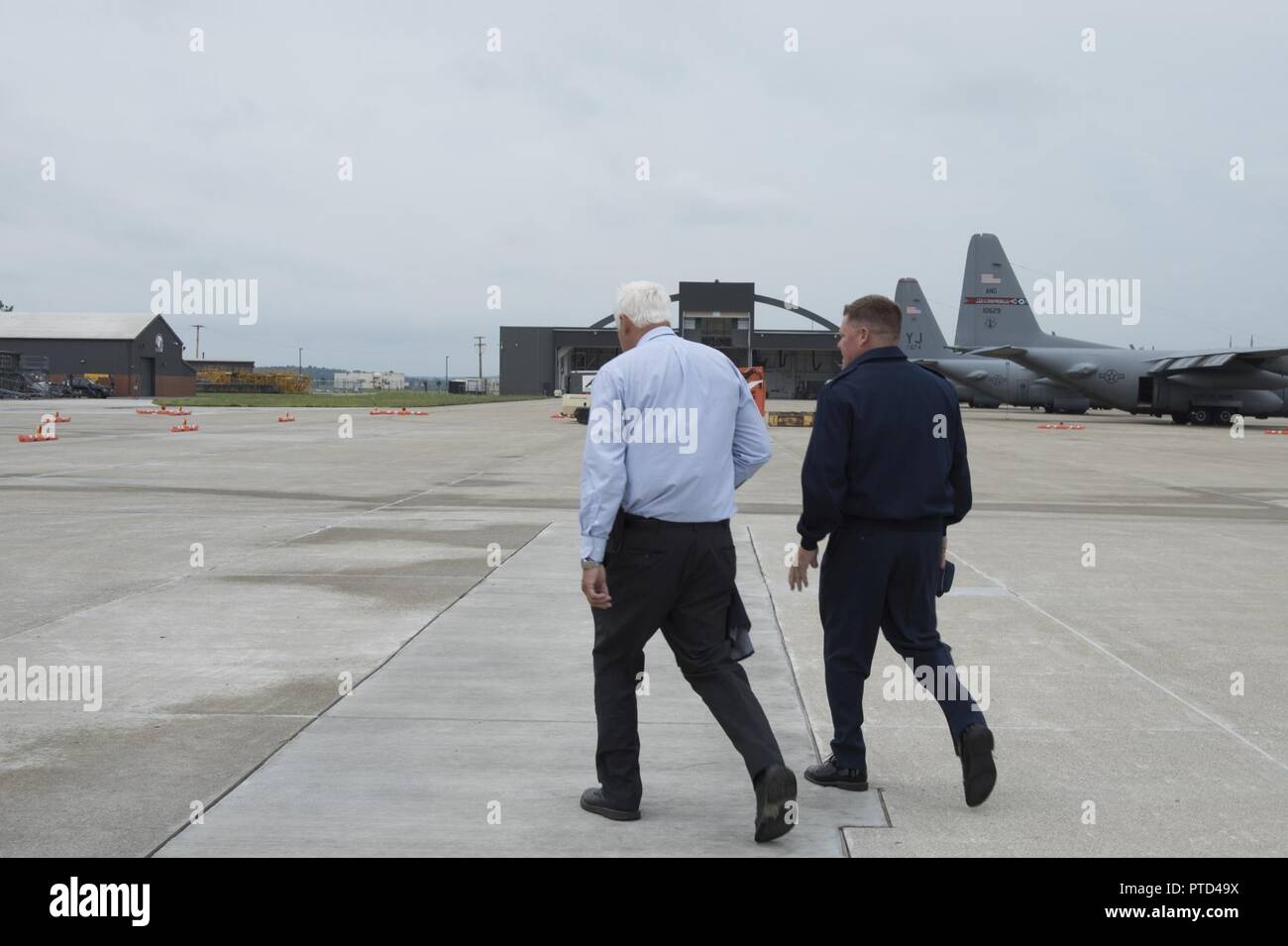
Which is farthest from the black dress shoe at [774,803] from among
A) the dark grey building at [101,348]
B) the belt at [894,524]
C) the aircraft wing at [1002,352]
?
the dark grey building at [101,348]

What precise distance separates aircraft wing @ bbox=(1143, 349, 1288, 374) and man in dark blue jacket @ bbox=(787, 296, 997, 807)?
45.1 meters

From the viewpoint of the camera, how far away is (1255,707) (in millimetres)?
5883

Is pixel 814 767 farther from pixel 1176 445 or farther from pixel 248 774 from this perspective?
pixel 1176 445

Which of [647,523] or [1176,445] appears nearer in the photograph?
[647,523]

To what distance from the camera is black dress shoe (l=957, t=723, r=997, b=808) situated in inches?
172

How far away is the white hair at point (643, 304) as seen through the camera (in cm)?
436

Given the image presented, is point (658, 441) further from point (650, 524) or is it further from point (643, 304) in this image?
point (643, 304)

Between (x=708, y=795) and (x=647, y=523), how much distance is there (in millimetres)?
1159

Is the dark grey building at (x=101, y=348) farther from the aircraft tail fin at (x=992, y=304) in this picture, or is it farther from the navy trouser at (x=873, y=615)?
the navy trouser at (x=873, y=615)

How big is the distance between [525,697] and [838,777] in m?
1.88

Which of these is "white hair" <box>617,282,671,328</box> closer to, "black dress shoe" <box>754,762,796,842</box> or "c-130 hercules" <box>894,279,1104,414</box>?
"black dress shoe" <box>754,762,796,842</box>

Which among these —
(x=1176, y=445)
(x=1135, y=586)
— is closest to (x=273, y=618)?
(x=1135, y=586)

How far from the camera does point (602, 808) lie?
427 cm
